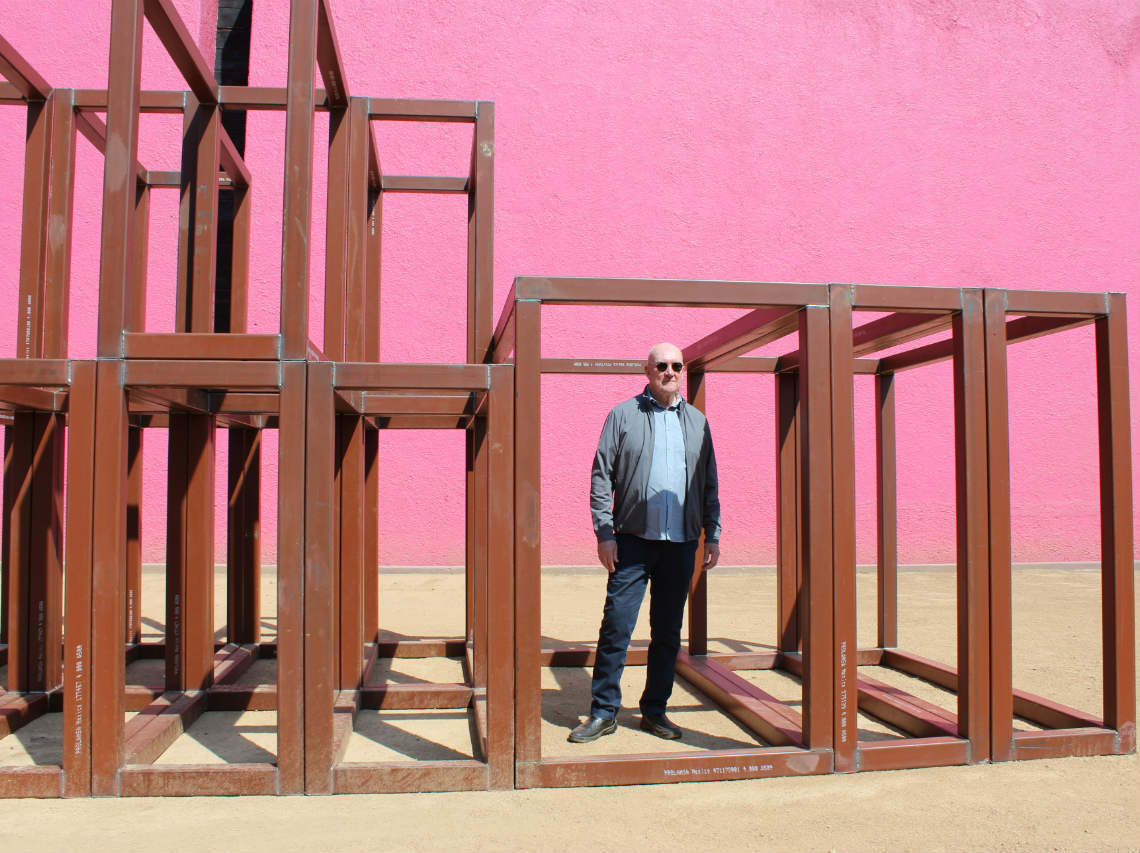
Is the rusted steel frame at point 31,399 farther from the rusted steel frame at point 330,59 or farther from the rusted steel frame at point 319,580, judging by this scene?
the rusted steel frame at point 330,59

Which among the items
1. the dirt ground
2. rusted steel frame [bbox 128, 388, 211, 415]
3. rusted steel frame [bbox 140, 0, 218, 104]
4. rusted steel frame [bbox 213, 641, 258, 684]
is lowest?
the dirt ground

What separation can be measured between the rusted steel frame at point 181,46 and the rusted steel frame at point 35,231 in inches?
40.8

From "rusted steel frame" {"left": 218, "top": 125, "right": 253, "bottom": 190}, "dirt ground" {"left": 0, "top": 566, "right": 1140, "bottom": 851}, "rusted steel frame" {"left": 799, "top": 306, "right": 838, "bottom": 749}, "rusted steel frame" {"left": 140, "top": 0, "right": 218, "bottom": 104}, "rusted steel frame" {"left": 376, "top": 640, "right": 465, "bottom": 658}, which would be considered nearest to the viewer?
"dirt ground" {"left": 0, "top": 566, "right": 1140, "bottom": 851}

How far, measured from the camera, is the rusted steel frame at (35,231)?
495 centimetres

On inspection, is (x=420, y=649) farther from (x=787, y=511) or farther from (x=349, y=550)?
(x=787, y=511)

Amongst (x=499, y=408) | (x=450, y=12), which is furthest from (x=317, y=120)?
(x=499, y=408)

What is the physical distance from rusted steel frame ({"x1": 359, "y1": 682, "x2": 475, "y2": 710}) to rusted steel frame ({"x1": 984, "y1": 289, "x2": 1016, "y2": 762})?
108 inches

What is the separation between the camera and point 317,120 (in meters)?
10.8

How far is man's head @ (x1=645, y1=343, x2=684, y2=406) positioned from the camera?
4383 mm

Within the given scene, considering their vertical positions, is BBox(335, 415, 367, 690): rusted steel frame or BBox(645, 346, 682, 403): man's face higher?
BBox(645, 346, 682, 403): man's face

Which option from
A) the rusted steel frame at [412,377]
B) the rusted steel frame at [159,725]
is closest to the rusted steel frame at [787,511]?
the rusted steel frame at [412,377]

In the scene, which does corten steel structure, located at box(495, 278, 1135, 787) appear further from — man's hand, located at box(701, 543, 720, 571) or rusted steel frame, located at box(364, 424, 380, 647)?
rusted steel frame, located at box(364, 424, 380, 647)

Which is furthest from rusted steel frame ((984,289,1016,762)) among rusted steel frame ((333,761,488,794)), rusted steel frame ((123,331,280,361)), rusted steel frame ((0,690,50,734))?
rusted steel frame ((0,690,50,734))

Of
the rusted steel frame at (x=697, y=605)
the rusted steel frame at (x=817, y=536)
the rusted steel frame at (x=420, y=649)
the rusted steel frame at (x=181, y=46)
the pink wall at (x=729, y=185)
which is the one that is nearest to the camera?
the rusted steel frame at (x=817, y=536)
